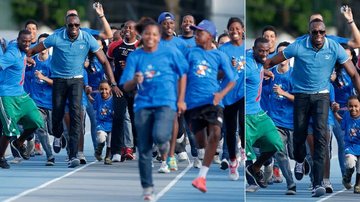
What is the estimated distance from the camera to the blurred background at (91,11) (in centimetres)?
1338

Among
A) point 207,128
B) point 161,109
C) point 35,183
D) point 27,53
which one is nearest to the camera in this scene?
point 161,109

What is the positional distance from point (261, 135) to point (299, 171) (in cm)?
66

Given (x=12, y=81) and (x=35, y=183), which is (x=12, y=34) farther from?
(x=35, y=183)

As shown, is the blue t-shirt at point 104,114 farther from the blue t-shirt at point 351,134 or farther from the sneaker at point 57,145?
the blue t-shirt at point 351,134

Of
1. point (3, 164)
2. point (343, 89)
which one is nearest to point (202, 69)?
point (343, 89)

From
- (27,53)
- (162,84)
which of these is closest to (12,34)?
(27,53)

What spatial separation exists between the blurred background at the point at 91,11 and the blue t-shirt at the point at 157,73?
1.04 m

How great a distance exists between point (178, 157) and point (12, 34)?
76.7 inches

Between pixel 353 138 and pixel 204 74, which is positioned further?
pixel 353 138

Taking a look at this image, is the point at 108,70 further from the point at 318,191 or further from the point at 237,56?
the point at 318,191

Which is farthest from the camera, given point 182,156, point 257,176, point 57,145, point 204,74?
point 57,145

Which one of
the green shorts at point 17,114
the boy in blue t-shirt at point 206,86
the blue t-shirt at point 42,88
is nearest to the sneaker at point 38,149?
the blue t-shirt at point 42,88

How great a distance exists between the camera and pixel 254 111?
13773 millimetres

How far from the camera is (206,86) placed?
12.3 metres
